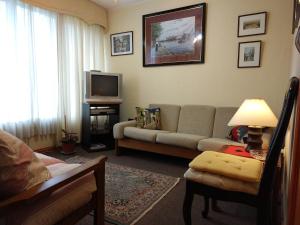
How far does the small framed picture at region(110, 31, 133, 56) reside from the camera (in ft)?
13.4

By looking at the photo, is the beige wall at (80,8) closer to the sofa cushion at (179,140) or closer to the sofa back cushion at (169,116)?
the sofa back cushion at (169,116)

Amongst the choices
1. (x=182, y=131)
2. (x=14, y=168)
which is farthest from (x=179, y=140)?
(x=14, y=168)

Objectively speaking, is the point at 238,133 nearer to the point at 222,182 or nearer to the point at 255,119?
the point at 255,119

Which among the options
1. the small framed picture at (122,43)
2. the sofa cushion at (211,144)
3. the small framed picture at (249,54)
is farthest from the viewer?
the small framed picture at (122,43)

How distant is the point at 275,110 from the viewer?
2938mm

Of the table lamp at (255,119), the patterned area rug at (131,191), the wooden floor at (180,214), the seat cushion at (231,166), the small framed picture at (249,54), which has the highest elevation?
the small framed picture at (249,54)

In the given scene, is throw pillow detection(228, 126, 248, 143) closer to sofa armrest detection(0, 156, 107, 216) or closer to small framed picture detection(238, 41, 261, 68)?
small framed picture detection(238, 41, 261, 68)

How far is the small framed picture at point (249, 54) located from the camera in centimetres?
297

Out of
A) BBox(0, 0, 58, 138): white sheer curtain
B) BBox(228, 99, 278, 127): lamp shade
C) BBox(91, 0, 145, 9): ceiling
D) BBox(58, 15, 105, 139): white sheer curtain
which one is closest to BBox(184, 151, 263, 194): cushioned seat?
BBox(228, 99, 278, 127): lamp shade

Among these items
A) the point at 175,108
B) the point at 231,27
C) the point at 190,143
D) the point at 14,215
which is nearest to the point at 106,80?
the point at 175,108

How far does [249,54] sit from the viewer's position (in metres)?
3.03

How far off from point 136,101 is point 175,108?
3.14 ft

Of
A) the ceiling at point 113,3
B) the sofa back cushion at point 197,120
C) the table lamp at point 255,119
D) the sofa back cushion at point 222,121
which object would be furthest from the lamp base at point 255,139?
the ceiling at point 113,3

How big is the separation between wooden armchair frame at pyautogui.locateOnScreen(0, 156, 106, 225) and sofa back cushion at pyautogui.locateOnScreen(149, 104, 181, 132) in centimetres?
217
